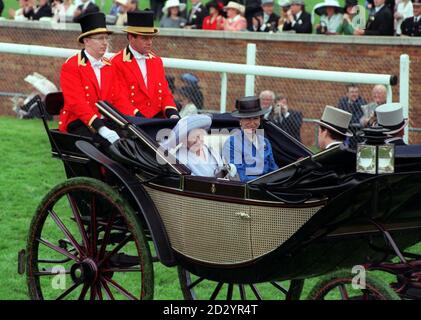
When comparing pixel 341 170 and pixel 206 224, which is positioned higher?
pixel 341 170

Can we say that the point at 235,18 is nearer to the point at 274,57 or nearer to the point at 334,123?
the point at 274,57

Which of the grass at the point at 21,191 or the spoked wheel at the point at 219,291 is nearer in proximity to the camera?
the spoked wheel at the point at 219,291

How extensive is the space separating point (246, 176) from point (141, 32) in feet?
5.96

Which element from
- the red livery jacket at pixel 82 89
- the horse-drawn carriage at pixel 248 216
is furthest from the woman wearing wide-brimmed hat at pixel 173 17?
the horse-drawn carriage at pixel 248 216

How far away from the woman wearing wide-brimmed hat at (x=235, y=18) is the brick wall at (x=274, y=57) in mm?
433

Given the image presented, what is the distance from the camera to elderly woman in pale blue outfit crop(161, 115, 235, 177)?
6.68 meters

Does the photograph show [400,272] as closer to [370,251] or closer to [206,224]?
[370,251]

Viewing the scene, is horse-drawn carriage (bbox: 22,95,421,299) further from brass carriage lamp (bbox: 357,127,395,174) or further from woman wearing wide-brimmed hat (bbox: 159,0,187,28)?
woman wearing wide-brimmed hat (bbox: 159,0,187,28)

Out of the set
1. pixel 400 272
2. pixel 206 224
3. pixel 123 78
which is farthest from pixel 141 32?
pixel 400 272

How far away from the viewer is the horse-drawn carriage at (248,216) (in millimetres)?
5656

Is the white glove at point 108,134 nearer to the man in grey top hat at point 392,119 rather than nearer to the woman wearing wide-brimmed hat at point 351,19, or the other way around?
the man in grey top hat at point 392,119

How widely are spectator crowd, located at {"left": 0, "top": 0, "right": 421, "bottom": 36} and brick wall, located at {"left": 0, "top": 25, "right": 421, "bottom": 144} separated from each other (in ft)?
1.38

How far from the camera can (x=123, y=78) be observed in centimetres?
824
